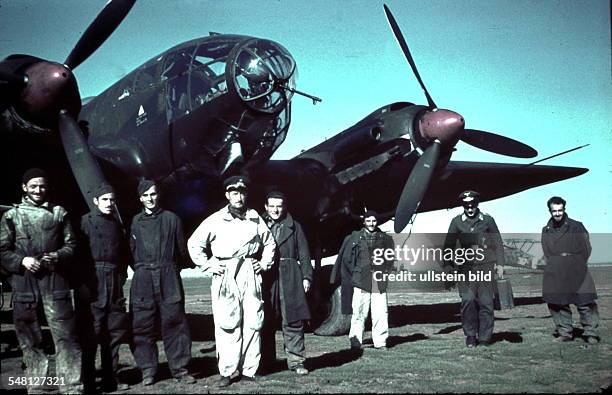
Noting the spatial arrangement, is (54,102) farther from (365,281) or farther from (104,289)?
(365,281)

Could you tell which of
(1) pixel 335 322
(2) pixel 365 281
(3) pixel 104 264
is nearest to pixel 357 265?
(2) pixel 365 281

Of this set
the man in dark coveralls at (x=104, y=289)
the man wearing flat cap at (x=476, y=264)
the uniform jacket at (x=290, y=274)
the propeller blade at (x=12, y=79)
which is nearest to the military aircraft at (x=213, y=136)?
the propeller blade at (x=12, y=79)

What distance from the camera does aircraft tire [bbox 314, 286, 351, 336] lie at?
30.1 ft

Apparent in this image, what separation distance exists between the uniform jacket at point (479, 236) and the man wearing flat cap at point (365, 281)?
991 millimetres

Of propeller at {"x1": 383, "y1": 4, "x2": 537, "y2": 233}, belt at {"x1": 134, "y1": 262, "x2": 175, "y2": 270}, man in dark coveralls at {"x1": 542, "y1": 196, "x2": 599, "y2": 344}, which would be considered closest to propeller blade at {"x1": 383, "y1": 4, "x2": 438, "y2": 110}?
propeller at {"x1": 383, "y1": 4, "x2": 537, "y2": 233}

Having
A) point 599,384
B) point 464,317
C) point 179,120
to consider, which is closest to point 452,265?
point 464,317

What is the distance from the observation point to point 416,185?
8.75 m

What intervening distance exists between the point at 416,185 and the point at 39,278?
579 centimetres

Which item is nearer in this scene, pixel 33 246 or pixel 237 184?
pixel 33 246

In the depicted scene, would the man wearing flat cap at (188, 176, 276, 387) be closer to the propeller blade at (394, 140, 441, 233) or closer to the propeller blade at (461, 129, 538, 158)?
the propeller blade at (394, 140, 441, 233)

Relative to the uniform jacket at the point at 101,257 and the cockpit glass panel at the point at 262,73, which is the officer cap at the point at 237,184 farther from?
the cockpit glass panel at the point at 262,73

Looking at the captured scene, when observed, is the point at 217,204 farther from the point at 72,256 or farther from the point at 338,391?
the point at 338,391

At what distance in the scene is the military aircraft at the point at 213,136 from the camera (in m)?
6.23

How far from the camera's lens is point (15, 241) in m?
4.73
